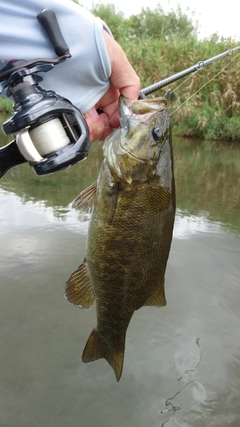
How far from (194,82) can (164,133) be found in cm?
1088

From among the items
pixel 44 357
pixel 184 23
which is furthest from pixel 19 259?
pixel 184 23

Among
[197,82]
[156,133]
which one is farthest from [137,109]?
[197,82]

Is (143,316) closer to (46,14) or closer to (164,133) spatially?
(164,133)

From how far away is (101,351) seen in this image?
70.6 inches

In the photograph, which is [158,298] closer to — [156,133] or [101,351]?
[101,351]

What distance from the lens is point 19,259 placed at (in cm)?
330

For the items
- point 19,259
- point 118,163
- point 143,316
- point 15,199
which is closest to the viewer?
point 118,163

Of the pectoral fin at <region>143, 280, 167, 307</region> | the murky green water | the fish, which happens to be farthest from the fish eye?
the murky green water

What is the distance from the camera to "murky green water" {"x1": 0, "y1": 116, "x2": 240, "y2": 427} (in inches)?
81.4

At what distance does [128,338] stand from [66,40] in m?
1.89

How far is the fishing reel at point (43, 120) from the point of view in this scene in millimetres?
1296

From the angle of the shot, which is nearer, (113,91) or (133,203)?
(133,203)

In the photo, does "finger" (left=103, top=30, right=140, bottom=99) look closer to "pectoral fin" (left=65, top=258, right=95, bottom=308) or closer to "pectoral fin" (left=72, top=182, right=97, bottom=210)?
"pectoral fin" (left=72, top=182, right=97, bottom=210)

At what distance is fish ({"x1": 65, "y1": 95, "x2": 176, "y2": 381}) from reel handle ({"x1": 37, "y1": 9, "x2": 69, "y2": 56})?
0.93ft
